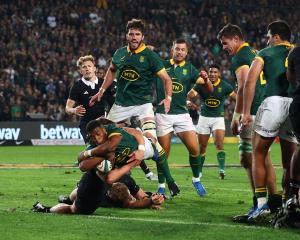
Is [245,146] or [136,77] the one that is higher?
[136,77]

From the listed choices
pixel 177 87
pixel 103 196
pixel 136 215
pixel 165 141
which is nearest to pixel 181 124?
pixel 165 141

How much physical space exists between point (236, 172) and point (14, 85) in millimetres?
17106

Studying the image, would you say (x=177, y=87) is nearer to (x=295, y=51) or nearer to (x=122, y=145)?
(x=122, y=145)

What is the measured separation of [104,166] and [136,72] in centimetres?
318

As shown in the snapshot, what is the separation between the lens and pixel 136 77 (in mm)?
12930

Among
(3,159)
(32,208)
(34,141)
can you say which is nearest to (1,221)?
(32,208)

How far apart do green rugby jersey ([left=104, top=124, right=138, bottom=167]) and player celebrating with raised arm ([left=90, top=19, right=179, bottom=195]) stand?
222 centimetres

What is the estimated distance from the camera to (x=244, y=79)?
10281mm

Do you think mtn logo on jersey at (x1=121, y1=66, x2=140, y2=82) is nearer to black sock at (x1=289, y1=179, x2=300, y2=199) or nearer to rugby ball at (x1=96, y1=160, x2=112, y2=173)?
rugby ball at (x1=96, y1=160, x2=112, y2=173)

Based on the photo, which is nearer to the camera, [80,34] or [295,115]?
[295,115]

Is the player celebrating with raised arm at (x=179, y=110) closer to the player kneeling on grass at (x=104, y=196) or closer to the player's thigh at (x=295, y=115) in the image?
the player kneeling on grass at (x=104, y=196)

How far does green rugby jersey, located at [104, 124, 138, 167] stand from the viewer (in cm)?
1019

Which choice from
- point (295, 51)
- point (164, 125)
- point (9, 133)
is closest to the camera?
point (295, 51)

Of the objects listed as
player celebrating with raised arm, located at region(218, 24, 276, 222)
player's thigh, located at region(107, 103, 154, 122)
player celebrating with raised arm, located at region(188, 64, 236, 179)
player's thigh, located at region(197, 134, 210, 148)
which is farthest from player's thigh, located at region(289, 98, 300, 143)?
player celebrating with raised arm, located at region(188, 64, 236, 179)
